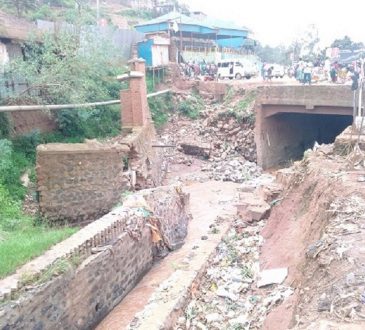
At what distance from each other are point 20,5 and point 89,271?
29062 millimetres

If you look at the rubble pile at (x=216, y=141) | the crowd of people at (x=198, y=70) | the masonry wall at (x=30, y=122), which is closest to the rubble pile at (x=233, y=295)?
the masonry wall at (x=30, y=122)

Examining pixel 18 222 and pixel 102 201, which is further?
pixel 102 201

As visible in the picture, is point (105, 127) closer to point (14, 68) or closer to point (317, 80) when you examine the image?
point (14, 68)

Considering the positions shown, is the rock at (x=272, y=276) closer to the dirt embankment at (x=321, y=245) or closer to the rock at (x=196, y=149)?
the dirt embankment at (x=321, y=245)

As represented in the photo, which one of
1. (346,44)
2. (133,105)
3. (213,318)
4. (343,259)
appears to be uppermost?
(346,44)

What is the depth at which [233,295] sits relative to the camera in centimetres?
716

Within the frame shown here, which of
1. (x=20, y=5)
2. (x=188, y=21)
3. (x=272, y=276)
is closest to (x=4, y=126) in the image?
(x=272, y=276)

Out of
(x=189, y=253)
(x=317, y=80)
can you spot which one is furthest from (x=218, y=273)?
(x=317, y=80)

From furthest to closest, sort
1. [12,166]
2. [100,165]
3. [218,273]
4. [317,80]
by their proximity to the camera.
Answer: [317,80], [12,166], [100,165], [218,273]

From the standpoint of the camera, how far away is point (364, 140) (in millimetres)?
10000

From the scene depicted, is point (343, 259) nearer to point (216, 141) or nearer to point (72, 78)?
→ point (72, 78)

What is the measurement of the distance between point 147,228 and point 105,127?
9895mm

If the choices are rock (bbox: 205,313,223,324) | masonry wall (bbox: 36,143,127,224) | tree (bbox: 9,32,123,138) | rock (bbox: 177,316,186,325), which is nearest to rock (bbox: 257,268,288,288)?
rock (bbox: 205,313,223,324)

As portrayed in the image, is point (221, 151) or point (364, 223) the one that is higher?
point (364, 223)
